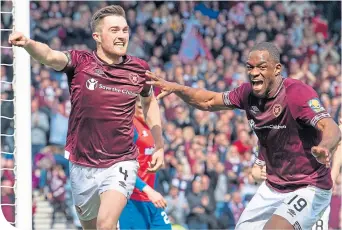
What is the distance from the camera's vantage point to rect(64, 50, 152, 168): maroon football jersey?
9.32 metres

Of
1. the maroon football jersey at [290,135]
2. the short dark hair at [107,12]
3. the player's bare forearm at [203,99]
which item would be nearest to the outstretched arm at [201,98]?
the player's bare forearm at [203,99]

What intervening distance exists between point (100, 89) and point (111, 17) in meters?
0.68

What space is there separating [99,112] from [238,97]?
125 cm

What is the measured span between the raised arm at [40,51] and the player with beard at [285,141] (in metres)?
0.79

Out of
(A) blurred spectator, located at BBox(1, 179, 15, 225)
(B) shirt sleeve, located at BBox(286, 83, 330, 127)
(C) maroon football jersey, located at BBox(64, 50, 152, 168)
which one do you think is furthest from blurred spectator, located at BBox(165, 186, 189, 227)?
(B) shirt sleeve, located at BBox(286, 83, 330, 127)

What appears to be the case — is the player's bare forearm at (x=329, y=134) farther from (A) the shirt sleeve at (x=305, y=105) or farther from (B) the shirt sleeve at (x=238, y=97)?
(B) the shirt sleeve at (x=238, y=97)

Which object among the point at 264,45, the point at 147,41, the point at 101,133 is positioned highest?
the point at 264,45

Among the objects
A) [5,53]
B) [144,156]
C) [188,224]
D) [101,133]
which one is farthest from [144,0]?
[101,133]

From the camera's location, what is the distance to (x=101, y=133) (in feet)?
30.6

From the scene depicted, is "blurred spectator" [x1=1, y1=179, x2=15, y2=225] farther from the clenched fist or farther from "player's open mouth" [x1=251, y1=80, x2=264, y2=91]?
"player's open mouth" [x1=251, y1=80, x2=264, y2=91]

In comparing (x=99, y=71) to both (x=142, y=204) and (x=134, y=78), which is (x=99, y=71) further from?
(x=142, y=204)

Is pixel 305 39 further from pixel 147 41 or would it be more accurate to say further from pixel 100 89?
pixel 100 89

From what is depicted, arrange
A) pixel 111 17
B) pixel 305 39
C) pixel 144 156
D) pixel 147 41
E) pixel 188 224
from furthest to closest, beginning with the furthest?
1. pixel 305 39
2. pixel 147 41
3. pixel 188 224
4. pixel 144 156
5. pixel 111 17

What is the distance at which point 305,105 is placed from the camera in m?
8.73
